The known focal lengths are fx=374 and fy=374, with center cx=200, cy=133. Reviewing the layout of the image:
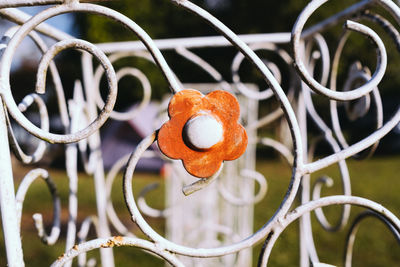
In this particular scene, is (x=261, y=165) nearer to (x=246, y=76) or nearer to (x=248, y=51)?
(x=246, y=76)

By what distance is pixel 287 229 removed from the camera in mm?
4277

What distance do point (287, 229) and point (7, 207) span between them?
13.2 ft

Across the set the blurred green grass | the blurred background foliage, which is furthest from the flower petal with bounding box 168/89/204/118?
the blurred background foliage

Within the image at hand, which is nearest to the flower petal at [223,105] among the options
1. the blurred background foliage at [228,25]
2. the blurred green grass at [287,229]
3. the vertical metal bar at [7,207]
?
the vertical metal bar at [7,207]

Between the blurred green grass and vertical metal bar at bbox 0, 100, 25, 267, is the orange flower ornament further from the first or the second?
the blurred green grass

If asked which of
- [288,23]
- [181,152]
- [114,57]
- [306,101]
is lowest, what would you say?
[181,152]

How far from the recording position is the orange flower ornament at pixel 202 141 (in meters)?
0.59

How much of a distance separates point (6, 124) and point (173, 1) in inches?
13.3

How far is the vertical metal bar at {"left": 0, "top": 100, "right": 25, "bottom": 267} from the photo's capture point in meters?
0.59

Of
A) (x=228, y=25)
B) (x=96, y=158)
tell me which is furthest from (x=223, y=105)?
(x=228, y=25)

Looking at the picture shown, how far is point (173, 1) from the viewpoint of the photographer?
1.98 feet

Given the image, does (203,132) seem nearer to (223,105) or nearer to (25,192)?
(223,105)

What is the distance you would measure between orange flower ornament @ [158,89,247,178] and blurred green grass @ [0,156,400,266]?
112 centimetres

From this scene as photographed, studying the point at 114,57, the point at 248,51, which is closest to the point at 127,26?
the point at 248,51
